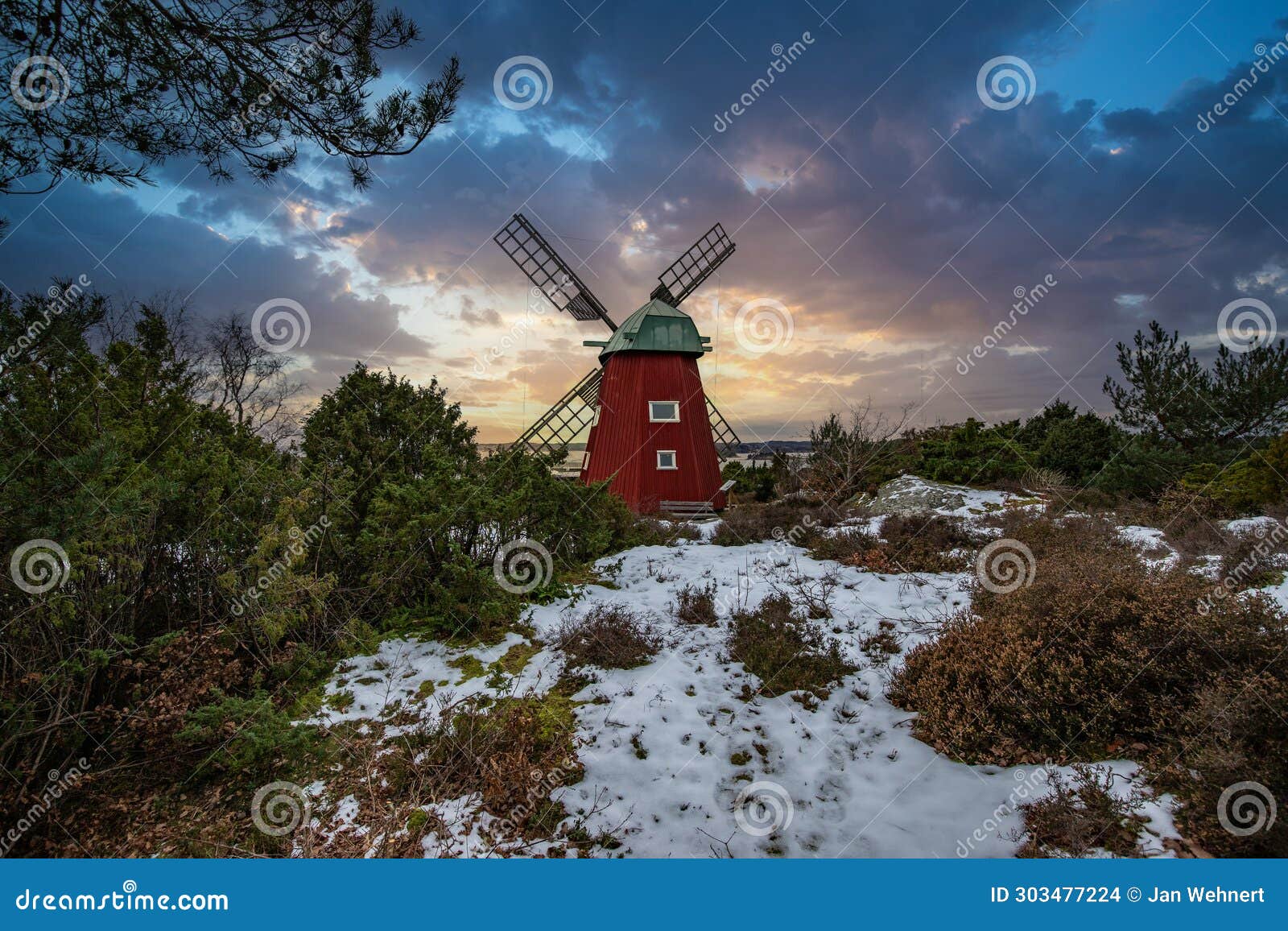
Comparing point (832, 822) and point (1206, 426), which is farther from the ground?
point (1206, 426)

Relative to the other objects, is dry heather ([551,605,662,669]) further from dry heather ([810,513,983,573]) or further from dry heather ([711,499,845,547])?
dry heather ([711,499,845,547])

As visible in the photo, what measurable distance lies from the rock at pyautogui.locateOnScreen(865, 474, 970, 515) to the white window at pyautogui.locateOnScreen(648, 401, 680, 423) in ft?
20.4

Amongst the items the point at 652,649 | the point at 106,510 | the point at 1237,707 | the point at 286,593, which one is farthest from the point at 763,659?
the point at 106,510

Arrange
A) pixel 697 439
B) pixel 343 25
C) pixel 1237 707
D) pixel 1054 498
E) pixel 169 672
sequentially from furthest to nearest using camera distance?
pixel 697 439
pixel 1054 498
pixel 343 25
pixel 169 672
pixel 1237 707

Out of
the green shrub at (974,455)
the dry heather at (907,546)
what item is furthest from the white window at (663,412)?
the green shrub at (974,455)

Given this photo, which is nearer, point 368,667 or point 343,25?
point 343,25

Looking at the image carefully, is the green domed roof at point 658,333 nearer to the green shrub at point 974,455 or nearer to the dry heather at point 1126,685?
the green shrub at point 974,455

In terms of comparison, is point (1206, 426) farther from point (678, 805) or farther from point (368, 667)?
point (368, 667)

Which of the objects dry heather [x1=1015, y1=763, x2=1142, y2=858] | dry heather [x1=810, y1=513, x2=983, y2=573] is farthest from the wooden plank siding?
dry heather [x1=1015, y1=763, x2=1142, y2=858]

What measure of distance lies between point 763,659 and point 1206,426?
50.3 feet

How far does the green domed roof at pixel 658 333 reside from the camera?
1714 cm

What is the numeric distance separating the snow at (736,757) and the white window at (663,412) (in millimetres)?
10748

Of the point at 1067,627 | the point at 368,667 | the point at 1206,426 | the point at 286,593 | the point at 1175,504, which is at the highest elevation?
the point at 1206,426

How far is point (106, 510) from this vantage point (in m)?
3.52
